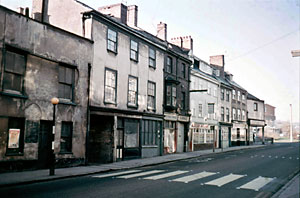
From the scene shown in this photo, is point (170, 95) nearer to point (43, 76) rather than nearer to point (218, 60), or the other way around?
point (43, 76)

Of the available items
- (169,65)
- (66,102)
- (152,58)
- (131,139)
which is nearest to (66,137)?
(66,102)

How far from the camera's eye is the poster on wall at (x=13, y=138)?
14336mm

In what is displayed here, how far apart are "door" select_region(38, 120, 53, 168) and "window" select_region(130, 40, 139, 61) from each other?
378 inches

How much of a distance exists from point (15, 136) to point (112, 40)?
10.0 meters

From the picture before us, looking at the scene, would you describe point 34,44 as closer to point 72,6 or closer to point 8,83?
point 8,83

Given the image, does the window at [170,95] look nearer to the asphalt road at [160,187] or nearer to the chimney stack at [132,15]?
the chimney stack at [132,15]

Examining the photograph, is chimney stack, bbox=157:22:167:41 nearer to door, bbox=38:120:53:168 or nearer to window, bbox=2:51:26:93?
door, bbox=38:120:53:168

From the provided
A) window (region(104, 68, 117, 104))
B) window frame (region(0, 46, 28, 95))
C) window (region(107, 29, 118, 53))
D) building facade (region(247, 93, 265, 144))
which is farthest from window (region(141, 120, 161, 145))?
building facade (region(247, 93, 265, 144))

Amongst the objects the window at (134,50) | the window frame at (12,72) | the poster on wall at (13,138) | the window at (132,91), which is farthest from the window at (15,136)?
the window at (134,50)

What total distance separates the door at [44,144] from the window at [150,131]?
968 centimetres

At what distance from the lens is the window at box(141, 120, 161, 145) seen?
24.9 metres

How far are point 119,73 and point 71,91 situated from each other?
506 cm

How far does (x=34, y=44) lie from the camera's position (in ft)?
51.3

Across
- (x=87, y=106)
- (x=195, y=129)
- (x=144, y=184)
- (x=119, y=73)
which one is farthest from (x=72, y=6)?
(x=195, y=129)
